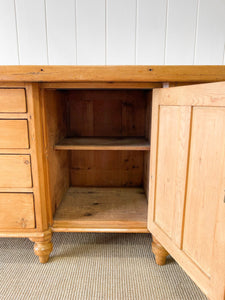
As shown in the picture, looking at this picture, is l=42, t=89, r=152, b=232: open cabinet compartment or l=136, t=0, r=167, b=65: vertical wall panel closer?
l=42, t=89, r=152, b=232: open cabinet compartment

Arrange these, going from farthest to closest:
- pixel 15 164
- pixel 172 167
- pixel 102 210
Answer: pixel 102 210 → pixel 15 164 → pixel 172 167

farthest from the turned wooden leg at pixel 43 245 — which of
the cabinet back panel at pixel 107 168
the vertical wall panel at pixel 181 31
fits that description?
the vertical wall panel at pixel 181 31

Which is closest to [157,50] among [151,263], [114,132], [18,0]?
[114,132]

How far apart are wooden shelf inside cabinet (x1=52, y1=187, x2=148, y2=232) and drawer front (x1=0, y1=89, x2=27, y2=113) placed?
48cm

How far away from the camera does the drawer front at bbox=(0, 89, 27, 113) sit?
77 centimetres

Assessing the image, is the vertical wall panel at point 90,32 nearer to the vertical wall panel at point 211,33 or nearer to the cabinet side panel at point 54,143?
the cabinet side panel at point 54,143

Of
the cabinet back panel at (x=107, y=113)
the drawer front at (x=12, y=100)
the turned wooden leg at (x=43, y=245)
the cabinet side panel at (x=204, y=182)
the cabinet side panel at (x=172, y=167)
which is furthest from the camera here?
the cabinet back panel at (x=107, y=113)

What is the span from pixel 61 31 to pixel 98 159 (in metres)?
0.76

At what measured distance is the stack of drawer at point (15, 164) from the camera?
78 cm

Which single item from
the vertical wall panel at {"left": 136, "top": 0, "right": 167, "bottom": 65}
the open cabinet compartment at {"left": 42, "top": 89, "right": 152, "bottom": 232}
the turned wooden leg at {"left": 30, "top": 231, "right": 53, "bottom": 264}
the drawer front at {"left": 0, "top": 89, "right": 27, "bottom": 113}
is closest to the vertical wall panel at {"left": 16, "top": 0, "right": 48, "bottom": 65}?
the open cabinet compartment at {"left": 42, "top": 89, "right": 152, "bottom": 232}

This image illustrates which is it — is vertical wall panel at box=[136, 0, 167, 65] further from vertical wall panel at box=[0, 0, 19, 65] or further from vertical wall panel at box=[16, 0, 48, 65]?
vertical wall panel at box=[0, 0, 19, 65]

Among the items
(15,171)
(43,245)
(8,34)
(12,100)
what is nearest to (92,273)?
(43,245)

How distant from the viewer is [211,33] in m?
1.30

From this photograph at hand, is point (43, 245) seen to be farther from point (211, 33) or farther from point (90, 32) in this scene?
point (211, 33)
